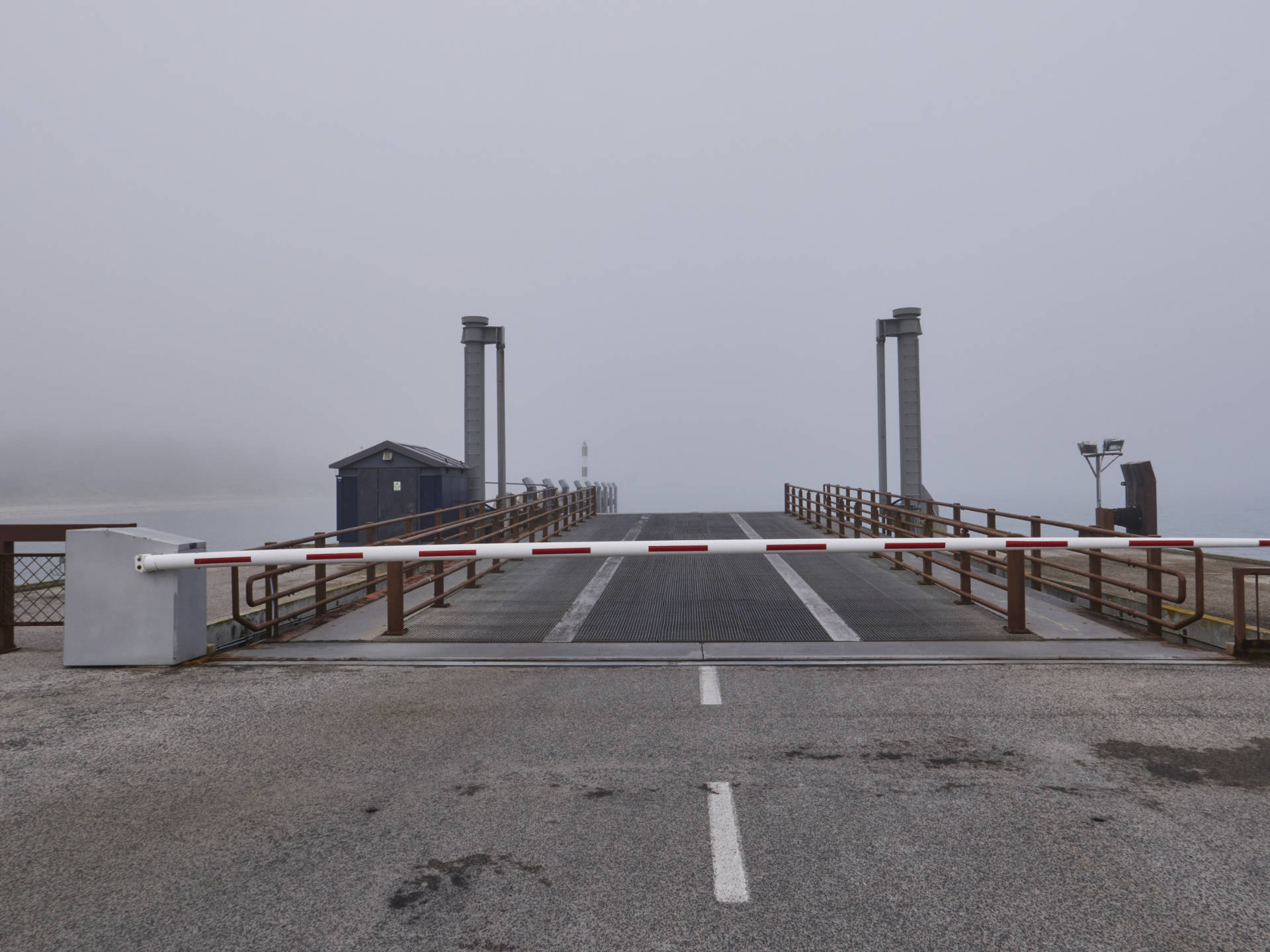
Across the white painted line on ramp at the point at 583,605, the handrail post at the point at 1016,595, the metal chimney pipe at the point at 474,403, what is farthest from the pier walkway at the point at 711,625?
the metal chimney pipe at the point at 474,403

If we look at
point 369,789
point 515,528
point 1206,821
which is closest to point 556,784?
point 369,789

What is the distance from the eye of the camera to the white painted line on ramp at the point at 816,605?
8297 mm

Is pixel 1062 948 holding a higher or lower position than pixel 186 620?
lower

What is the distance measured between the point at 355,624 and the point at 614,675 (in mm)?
3901

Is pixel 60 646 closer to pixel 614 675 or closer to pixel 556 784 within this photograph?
pixel 614 675

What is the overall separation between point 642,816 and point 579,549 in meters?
3.27

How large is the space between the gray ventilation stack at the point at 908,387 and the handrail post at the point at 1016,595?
1441 cm

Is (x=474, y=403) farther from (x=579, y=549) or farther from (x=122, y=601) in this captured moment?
(x=579, y=549)

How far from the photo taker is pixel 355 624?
361 inches

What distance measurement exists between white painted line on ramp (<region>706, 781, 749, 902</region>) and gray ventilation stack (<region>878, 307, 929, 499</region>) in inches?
770

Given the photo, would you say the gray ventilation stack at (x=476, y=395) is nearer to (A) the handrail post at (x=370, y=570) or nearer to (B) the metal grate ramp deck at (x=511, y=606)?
(B) the metal grate ramp deck at (x=511, y=606)

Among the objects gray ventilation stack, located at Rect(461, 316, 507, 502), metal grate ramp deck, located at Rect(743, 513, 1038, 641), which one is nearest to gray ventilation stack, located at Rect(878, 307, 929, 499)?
metal grate ramp deck, located at Rect(743, 513, 1038, 641)

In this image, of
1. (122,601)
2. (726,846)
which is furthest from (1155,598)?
(122,601)

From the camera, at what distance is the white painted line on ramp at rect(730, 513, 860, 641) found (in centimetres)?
830
